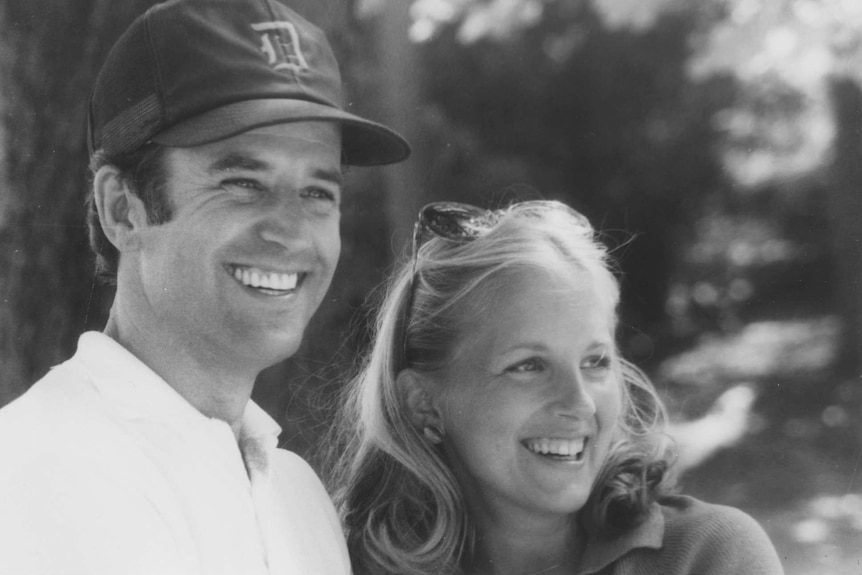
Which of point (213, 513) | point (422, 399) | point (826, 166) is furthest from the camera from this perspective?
point (826, 166)

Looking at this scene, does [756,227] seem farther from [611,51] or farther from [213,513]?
[213,513]

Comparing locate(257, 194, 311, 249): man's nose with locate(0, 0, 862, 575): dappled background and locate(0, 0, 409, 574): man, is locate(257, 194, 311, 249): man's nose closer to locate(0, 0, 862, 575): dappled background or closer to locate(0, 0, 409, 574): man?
locate(0, 0, 409, 574): man

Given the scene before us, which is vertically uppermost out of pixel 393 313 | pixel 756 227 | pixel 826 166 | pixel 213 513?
pixel 826 166

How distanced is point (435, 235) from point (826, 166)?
1019 mm

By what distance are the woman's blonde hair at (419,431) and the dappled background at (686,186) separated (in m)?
0.18

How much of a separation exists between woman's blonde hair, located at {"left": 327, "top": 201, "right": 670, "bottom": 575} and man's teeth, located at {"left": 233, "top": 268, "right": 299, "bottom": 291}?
0.47 metres

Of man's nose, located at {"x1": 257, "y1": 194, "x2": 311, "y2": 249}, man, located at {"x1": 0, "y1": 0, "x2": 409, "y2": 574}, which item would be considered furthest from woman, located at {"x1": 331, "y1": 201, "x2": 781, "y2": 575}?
man's nose, located at {"x1": 257, "y1": 194, "x2": 311, "y2": 249}

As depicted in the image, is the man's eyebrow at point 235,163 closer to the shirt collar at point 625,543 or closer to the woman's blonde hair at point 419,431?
the woman's blonde hair at point 419,431

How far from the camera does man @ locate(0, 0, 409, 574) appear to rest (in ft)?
5.21

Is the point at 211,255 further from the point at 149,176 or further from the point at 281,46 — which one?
the point at 281,46

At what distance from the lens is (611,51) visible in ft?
8.11

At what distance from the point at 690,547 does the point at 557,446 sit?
0.33 meters

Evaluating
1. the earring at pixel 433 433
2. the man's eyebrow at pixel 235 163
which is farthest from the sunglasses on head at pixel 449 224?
the man's eyebrow at pixel 235 163

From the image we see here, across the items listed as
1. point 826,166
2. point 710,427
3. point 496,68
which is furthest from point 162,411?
point 826,166
